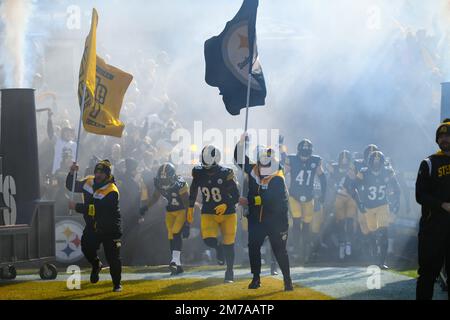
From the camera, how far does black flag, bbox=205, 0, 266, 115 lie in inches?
520

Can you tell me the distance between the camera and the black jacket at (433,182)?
31.4 ft

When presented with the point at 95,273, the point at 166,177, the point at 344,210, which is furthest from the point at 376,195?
the point at 95,273

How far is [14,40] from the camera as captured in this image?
16219 mm

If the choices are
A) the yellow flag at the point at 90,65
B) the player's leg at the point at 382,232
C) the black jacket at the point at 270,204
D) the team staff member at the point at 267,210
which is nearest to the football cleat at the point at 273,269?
the team staff member at the point at 267,210

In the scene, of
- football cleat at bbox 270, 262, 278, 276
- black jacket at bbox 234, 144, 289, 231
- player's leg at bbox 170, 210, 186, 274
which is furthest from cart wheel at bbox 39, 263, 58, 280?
black jacket at bbox 234, 144, 289, 231

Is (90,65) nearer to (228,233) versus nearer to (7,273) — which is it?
(228,233)

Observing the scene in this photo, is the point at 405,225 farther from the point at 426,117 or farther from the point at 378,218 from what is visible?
the point at 426,117

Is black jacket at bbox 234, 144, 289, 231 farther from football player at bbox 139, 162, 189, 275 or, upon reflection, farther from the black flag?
football player at bbox 139, 162, 189, 275

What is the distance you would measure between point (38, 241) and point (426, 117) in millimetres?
10846

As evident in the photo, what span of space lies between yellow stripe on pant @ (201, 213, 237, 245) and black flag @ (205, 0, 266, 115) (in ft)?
4.86

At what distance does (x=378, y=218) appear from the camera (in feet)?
53.9

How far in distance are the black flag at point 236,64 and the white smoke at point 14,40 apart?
3742 millimetres

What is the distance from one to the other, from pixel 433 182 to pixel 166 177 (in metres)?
6.03
